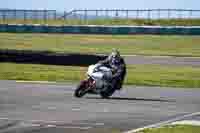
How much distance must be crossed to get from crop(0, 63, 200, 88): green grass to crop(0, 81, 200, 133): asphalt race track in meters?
2.64

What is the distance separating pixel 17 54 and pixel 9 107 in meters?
17.8

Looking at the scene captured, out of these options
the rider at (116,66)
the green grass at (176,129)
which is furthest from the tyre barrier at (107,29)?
the green grass at (176,129)

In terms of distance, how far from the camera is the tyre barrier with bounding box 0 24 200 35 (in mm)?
68438

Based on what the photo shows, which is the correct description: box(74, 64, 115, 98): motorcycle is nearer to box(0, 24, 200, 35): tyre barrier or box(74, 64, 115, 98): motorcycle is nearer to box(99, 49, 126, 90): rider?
box(99, 49, 126, 90): rider

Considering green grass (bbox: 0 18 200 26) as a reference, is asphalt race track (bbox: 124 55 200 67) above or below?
below

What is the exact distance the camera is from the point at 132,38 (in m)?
69.1

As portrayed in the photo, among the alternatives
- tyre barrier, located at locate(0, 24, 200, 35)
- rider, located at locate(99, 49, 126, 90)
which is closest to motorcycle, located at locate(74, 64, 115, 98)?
rider, located at locate(99, 49, 126, 90)

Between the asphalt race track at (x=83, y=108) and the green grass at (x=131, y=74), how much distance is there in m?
2.64

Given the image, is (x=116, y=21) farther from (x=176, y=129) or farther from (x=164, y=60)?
(x=176, y=129)

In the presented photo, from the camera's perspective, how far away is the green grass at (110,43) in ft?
197

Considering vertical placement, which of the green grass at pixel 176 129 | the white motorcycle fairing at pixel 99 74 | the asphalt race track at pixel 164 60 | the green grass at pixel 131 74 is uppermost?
the white motorcycle fairing at pixel 99 74

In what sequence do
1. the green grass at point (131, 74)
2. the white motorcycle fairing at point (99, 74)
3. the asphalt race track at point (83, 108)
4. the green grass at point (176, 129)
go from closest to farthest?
1. the green grass at point (176, 129)
2. the asphalt race track at point (83, 108)
3. the white motorcycle fairing at point (99, 74)
4. the green grass at point (131, 74)

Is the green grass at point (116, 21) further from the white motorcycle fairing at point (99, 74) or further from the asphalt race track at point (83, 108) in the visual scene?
the white motorcycle fairing at point (99, 74)

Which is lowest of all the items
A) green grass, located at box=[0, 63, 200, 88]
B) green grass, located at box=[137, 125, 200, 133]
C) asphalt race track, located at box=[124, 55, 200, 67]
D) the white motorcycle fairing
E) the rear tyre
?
asphalt race track, located at box=[124, 55, 200, 67]
